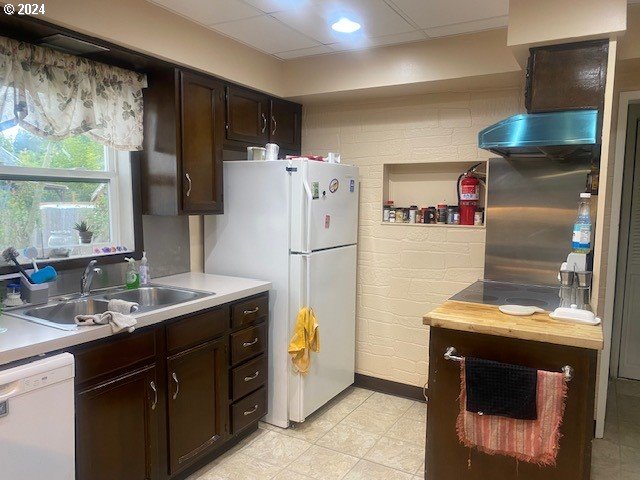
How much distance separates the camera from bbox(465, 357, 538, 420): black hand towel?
1759mm

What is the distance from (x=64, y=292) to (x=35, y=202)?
48 cm

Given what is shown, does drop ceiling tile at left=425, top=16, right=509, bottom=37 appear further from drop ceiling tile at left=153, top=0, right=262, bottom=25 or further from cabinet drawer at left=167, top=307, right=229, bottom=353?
cabinet drawer at left=167, top=307, right=229, bottom=353

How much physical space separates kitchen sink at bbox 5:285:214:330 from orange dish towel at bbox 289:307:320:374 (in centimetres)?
60

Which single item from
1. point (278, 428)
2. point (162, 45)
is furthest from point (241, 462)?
point (162, 45)

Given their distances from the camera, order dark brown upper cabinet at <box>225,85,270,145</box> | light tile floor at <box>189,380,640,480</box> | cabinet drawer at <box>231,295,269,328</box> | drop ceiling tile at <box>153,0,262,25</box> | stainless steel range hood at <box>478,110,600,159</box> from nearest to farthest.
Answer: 1. stainless steel range hood at <box>478,110,600,159</box>
2. drop ceiling tile at <box>153,0,262,25</box>
3. light tile floor at <box>189,380,640,480</box>
4. cabinet drawer at <box>231,295,269,328</box>
5. dark brown upper cabinet at <box>225,85,270,145</box>

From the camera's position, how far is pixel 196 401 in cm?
236

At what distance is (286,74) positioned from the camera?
3355 millimetres

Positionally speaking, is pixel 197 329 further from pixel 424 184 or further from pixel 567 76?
pixel 567 76

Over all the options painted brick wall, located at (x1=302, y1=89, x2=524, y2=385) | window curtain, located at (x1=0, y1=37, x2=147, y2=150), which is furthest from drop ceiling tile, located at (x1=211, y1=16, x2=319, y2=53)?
painted brick wall, located at (x1=302, y1=89, x2=524, y2=385)

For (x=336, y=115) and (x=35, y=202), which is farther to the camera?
(x=336, y=115)

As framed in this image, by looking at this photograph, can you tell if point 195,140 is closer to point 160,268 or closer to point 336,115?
point 160,268

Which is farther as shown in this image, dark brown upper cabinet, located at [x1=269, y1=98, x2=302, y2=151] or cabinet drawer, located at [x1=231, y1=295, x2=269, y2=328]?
dark brown upper cabinet, located at [x1=269, y1=98, x2=302, y2=151]

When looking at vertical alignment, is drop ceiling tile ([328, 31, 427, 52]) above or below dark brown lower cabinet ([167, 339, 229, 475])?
above

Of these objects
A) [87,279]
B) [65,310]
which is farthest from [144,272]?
[65,310]
